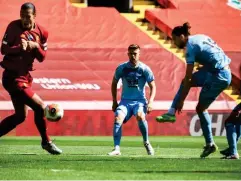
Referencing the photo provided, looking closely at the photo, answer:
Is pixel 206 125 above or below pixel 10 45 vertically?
below

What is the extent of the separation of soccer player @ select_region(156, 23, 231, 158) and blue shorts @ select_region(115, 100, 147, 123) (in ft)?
6.32

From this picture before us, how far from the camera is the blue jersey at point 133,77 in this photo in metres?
16.3

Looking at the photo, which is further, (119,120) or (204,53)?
(119,120)

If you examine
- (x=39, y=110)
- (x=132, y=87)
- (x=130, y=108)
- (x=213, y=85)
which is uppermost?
(x=213, y=85)

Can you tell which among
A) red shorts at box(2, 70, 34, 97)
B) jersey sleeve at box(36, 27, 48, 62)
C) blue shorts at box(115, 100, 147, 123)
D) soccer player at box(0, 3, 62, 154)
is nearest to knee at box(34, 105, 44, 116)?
soccer player at box(0, 3, 62, 154)

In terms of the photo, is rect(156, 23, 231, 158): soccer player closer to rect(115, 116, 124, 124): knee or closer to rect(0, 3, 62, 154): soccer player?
rect(115, 116, 124, 124): knee

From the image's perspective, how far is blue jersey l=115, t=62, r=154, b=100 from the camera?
53.6 ft

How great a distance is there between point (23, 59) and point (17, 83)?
0.38m

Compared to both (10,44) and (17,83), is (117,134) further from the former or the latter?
(10,44)

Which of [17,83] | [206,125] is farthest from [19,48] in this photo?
[206,125]

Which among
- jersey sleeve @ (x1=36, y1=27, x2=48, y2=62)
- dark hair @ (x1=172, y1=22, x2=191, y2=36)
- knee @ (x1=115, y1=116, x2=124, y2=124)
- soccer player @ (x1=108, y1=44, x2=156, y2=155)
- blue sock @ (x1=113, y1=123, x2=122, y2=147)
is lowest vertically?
blue sock @ (x1=113, y1=123, x2=122, y2=147)

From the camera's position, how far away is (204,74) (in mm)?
14281

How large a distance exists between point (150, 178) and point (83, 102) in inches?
615

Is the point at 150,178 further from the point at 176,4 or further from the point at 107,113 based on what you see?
the point at 176,4
